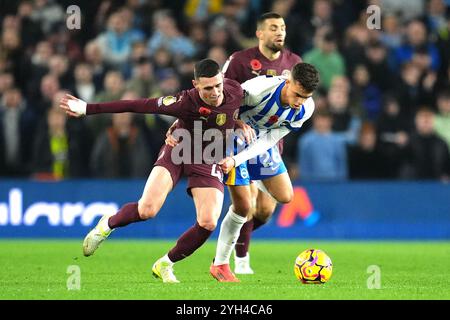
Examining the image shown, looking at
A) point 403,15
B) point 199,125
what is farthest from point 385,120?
point 199,125

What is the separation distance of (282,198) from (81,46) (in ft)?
26.1

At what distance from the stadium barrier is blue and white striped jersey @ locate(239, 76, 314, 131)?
5.71 metres

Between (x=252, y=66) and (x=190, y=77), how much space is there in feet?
19.5

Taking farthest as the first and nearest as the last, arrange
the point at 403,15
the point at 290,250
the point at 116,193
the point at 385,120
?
the point at 403,15 < the point at 385,120 < the point at 116,193 < the point at 290,250

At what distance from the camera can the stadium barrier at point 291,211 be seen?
16.6m

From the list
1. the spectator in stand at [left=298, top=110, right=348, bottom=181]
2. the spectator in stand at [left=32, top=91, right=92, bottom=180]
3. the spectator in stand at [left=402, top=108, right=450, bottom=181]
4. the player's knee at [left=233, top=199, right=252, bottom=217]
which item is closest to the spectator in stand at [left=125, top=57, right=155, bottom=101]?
the spectator in stand at [left=32, top=91, right=92, bottom=180]

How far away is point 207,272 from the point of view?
1184cm

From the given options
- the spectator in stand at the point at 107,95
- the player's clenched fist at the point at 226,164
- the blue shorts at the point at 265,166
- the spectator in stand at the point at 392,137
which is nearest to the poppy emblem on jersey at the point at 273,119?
the blue shorts at the point at 265,166

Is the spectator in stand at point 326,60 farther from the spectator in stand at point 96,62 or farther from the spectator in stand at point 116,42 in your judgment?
the spectator in stand at point 96,62

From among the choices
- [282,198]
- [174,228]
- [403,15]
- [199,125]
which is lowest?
[174,228]

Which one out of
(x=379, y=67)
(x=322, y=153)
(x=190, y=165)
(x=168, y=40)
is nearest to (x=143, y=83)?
(x=168, y=40)

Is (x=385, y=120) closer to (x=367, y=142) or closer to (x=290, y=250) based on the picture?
(x=367, y=142)

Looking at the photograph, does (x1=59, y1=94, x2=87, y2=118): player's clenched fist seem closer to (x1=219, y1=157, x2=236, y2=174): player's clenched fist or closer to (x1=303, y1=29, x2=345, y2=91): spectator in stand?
(x1=219, y1=157, x2=236, y2=174): player's clenched fist

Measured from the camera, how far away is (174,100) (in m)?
10.4
